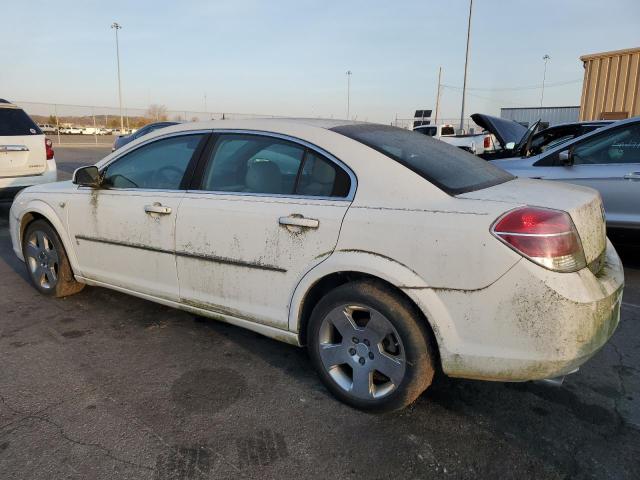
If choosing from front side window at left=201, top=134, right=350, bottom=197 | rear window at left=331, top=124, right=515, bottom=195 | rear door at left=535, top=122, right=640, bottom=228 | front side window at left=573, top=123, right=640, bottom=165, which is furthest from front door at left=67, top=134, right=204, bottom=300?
front side window at left=573, top=123, right=640, bottom=165

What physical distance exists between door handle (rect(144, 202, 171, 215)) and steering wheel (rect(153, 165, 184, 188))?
17cm

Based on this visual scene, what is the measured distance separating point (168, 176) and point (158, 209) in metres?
0.29

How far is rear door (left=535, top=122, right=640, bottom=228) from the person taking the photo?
502cm

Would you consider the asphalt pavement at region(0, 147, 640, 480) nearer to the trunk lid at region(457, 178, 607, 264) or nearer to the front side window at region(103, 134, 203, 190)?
the trunk lid at region(457, 178, 607, 264)

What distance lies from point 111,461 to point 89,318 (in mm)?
1913

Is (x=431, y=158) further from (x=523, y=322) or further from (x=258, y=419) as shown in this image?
(x=258, y=419)

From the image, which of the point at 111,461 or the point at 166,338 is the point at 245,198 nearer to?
the point at 166,338

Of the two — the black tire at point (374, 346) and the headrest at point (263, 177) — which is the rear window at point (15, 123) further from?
the black tire at point (374, 346)

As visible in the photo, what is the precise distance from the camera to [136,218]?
136 inches

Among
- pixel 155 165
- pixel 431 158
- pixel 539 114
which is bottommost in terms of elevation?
pixel 155 165

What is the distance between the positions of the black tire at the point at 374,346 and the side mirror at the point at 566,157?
3836 millimetres

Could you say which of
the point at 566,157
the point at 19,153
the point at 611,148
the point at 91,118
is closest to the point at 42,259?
the point at 19,153

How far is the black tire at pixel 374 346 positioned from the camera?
7.90 feet

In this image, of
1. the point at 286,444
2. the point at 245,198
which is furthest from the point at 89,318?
the point at 286,444
